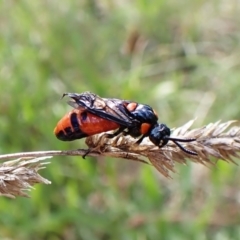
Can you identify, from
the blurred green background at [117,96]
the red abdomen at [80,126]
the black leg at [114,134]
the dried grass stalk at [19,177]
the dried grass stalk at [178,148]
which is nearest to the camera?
the dried grass stalk at [19,177]

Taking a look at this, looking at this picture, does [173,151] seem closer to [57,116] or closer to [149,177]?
[149,177]

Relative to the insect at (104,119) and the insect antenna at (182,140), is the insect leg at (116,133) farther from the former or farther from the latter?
the insect antenna at (182,140)

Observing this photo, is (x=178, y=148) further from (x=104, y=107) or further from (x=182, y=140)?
(x=104, y=107)

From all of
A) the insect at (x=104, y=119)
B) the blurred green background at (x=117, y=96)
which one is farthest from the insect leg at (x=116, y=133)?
the blurred green background at (x=117, y=96)

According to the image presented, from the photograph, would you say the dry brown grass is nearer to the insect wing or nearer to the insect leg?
the insect leg

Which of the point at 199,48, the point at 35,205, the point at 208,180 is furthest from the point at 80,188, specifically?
the point at 199,48

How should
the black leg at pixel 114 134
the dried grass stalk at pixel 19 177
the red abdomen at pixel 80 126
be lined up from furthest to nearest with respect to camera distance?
the red abdomen at pixel 80 126, the black leg at pixel 114 134, the dried grass stalk at pixel 19 177

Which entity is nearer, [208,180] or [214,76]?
[208,180]

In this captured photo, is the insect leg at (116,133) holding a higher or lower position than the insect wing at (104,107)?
lower

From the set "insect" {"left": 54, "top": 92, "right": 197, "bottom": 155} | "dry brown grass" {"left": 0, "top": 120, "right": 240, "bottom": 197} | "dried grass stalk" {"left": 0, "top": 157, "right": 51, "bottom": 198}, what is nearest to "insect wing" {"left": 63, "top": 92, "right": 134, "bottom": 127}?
"insect" {"left": 54, "top": 92, "right": 197, "bottom": 155}
